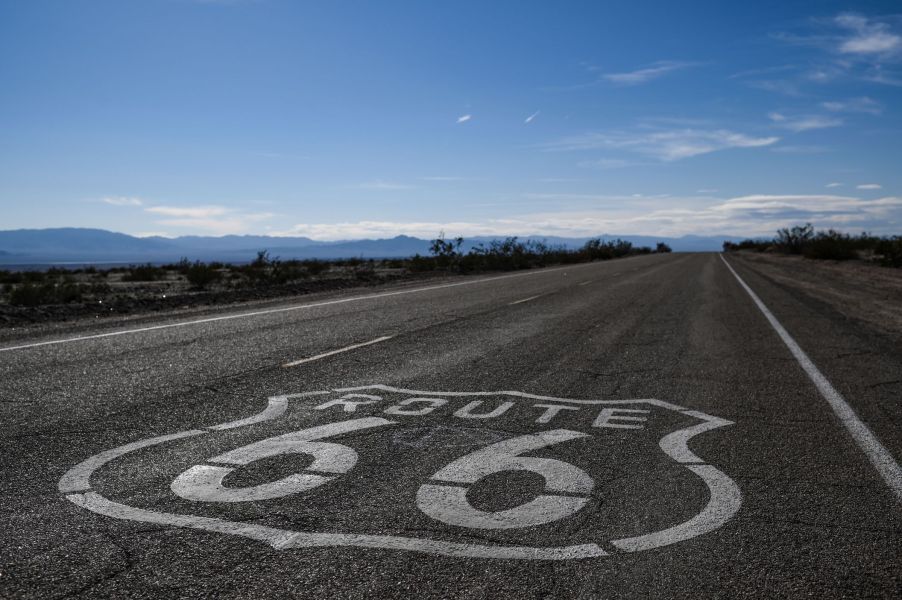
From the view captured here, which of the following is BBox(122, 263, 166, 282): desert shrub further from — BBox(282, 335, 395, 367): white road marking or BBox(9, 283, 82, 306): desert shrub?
BBox(282, 335, 395, 367): white road marking

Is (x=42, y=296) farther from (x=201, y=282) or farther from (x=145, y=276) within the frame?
(x=145, y=276)

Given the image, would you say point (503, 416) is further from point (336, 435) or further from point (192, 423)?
point (192, 423)

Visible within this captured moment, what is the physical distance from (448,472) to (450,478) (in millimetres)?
114

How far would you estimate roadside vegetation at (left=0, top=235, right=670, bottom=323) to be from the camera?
17.2 m

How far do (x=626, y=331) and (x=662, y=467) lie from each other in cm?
687

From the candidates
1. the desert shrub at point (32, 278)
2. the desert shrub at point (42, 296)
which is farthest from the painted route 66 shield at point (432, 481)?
the desert shrub at point (32, 278)

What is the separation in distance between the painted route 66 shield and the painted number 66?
12mm

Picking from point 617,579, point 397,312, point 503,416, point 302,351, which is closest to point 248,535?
point 617,579

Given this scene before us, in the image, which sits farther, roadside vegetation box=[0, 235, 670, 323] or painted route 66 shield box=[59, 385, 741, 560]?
roadside vegetation box=[0, 235, 670, 323]

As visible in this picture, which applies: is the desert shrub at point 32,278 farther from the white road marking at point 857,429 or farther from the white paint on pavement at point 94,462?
the white road marking at point 857,429

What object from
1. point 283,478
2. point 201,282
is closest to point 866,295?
point 283,478

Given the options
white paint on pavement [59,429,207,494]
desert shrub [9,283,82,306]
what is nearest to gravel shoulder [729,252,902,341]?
white paint on pavement [59,429,207,494]

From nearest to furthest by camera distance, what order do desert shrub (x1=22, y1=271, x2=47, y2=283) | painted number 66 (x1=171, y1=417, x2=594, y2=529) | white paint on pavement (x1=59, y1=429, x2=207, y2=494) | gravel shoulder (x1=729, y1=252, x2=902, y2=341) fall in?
1. painted number 66 (x1=171, y1=417, x2=594, y2=529)
2. white paint on pavement (x1=59, y1=429, x2=207, y2=494)
3. gravel shoulder (x1=729, y1=252, x2=902, y2=341)
4. desert shrub (x1=22, y1=271, x2=47, y2=283)

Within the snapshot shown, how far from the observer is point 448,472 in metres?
4.33
